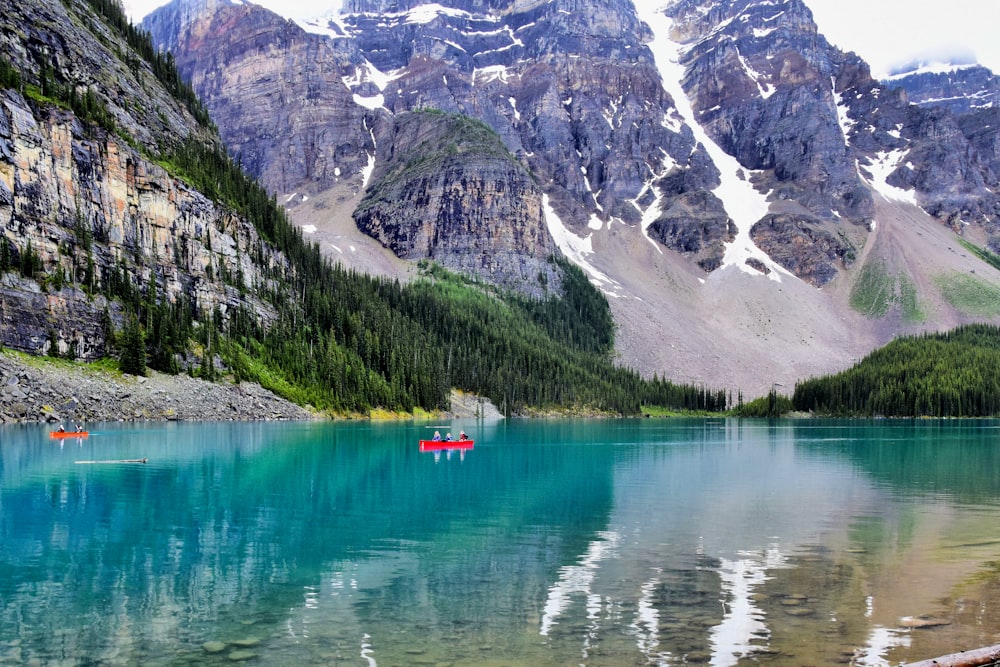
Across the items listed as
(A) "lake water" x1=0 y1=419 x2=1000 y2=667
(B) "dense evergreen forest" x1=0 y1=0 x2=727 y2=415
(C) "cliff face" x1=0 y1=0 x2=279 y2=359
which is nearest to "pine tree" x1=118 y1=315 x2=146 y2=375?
(B) "dense evergreen forest" x1=0 y1=0 x2=727 y2=415

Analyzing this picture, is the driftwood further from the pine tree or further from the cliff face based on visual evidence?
the pine tree

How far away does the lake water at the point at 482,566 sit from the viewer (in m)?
16.9

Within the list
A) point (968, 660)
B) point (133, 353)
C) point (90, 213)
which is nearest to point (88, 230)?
point (90, 213)

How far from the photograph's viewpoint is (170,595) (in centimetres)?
2064

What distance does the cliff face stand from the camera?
98938 mm

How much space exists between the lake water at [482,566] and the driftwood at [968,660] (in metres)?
2.67

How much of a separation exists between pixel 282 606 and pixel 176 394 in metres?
90.6

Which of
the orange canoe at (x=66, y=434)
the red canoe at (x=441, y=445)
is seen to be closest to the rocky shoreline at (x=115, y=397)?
the orange canoe at (x=66, y=434)

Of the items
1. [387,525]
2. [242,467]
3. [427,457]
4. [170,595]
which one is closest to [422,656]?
[170,595]

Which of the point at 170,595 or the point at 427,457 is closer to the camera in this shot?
the point at 170,595

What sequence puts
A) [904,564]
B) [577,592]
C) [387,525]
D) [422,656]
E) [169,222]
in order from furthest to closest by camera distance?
[169,222] → [387,525] → [904,564] → [577,592] → [422,656]

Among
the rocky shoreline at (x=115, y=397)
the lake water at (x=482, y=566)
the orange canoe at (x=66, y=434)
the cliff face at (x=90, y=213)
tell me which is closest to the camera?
the lake water at (x=482, y=566)

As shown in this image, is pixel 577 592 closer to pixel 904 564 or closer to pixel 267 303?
pixel 904 564

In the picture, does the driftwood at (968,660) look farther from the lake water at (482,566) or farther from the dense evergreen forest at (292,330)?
the dense evergreen forest at (292,330)
